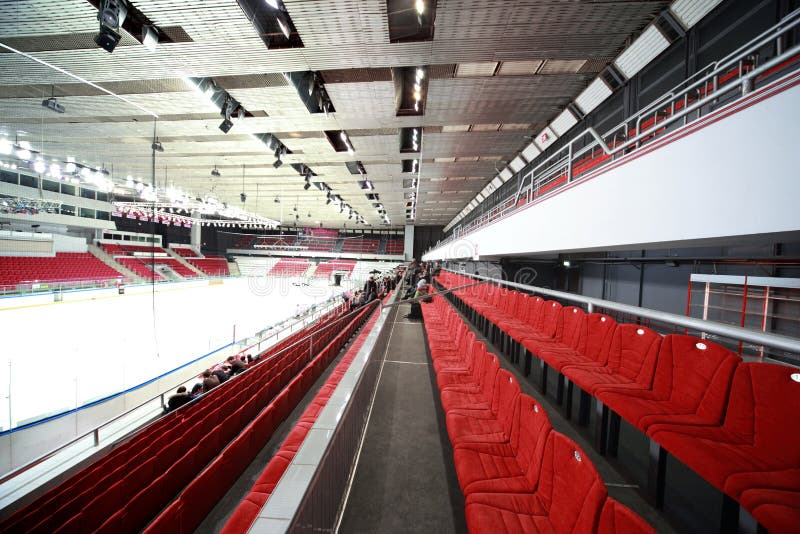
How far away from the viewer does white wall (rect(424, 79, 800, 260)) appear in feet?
4.06

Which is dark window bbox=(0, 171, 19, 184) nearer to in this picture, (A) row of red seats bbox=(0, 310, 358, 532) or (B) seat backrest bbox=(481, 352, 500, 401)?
(A) row of red seats bbox=(0, 310, 358, 532)

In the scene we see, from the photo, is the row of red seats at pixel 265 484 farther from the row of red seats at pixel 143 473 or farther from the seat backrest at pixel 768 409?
the seat backrest at pixel 768 409

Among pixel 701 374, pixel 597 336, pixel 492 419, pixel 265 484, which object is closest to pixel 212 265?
pixel 265 484

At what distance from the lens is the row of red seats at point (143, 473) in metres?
1.92

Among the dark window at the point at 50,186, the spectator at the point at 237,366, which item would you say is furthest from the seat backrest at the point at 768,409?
the dark window at the point at 50,186

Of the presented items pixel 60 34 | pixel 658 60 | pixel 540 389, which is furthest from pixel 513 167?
pixel 60 34

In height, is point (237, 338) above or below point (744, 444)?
below

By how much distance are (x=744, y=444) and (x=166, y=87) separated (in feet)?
23.7

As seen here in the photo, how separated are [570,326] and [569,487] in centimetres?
190

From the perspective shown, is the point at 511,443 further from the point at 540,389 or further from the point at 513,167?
the point at 513,167

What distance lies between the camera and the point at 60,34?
11.5 ft

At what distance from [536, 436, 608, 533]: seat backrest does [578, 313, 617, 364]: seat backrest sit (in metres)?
1.31

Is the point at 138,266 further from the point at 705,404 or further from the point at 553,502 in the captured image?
the point at 705,404

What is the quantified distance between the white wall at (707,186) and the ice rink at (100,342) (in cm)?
666
